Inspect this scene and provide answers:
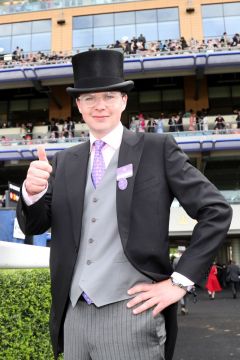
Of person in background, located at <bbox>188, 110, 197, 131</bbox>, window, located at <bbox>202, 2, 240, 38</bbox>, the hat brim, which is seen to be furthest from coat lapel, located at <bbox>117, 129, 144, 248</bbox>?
window, located at <bbox>202, 2, 240, 38</bbox>

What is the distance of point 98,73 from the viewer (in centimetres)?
189

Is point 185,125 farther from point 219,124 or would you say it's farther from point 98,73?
point 98,73

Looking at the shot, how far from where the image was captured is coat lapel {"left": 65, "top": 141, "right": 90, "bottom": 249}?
1.83 meters

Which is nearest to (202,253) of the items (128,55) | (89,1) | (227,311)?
(227,311)

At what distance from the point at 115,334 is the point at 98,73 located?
1.09 meters

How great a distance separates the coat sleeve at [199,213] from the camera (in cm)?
163

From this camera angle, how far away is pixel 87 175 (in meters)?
1.96

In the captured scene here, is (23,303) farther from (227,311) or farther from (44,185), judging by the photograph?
(227,311)

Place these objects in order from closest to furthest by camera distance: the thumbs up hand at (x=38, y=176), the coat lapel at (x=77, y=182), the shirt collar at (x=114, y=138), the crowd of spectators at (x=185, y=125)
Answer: the thumbs up hand at (x=38, y=176) → the coat lapel at (x=77, y=182) → the shirt collar at (x=114, y=138) → the crowd of spectators at (x=185, y=125)

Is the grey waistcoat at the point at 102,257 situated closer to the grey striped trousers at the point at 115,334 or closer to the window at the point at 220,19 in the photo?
the grey striped trousers at the point at 115,334

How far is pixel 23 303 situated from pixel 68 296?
62.3 inches

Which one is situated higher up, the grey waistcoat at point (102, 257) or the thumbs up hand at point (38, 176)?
the thumbs up hand at point (38, 176)

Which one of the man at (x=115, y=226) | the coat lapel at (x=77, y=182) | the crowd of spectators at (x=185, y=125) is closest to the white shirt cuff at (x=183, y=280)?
the man at (x=115, y=226)

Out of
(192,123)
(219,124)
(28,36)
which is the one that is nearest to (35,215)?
(192,123)
